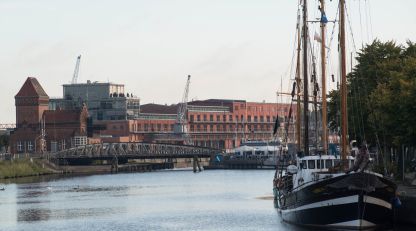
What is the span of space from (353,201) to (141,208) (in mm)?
45168

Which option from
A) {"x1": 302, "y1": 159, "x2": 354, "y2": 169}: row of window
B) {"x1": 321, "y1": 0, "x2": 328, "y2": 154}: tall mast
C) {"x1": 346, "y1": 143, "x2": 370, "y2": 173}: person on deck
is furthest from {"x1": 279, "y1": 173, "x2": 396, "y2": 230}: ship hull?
{"x1": 321, "y1": 0, "x2": 328, "y2": 154}: tall mast

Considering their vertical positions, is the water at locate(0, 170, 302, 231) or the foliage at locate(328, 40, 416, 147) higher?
the foliage at locate(328, 40, 416, 147)

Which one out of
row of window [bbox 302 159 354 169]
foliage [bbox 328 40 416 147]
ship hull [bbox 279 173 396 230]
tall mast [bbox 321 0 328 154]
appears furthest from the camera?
foliage [bbox 328 40 416 147]

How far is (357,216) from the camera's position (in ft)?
234

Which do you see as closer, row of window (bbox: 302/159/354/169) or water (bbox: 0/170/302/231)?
row of window (bbox: 302/159/354/169)

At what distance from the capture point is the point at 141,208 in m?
113

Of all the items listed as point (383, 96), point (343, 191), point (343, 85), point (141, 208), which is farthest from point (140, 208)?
point (343, 191)

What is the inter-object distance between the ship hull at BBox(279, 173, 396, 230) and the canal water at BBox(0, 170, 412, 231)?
8.23m

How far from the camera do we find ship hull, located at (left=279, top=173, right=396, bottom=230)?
70.3 meters

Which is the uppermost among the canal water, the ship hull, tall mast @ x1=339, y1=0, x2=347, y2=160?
tall mast @ x1=339, y1=0, x2=347, y2=160

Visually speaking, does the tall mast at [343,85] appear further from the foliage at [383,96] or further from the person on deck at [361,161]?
the foliage at [383,96]

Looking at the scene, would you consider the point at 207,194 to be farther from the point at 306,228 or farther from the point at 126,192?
the point at 306,228

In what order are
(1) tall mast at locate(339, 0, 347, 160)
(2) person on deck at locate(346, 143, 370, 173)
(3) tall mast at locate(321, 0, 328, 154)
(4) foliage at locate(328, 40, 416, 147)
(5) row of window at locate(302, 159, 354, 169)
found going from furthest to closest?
(4) foliage at locate(328, 40, 416, 147), (3) tall mast at locate(321, 0, 328, 154), (5) row of window at locate(302, 159, 354, 169), (1) tall mast at locate(339, 0, 347, 160), (2) person on deck at locate(346, 143, 370, 173)

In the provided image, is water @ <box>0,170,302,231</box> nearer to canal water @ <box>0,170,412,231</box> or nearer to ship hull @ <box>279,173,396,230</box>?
canal water @ <box>0,170,412,231</box>
